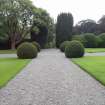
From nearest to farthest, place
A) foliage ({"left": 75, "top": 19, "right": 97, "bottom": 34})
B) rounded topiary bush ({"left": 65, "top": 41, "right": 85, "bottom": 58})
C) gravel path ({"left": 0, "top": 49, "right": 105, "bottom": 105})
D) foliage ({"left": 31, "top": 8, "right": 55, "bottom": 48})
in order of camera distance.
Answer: gravel path ({"left": 0, "top": 49, "right": 105, "bottom": 105}) < rounded topiary bush ({"left": 65, "top": 41, "right": 85, "bottom": 58}) < foliage ({"left": 31, "top": 8, "right": 55, "bottom": 48}) < foliage ({"left": 75, "top": 19, "right": 97, "bottom": 34})

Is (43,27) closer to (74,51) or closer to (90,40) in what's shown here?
(90,40)

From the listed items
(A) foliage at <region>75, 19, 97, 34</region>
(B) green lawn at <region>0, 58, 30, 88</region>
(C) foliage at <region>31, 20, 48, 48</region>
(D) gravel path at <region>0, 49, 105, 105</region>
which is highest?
(A) foliage at <region>75, 19, 97, 34</region>

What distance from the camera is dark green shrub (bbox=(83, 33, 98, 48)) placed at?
143 ft

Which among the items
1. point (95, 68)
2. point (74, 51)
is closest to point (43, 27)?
point (74, 51)

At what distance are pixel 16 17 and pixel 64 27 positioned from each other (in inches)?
339

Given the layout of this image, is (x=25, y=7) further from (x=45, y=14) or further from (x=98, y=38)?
(x=98, y=38)

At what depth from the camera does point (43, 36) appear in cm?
4316

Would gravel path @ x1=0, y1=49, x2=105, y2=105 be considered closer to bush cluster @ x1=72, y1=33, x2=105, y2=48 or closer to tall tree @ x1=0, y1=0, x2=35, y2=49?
tall tree @ x1=0, y1=0, x2=35, y2=49

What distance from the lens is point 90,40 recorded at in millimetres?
43531

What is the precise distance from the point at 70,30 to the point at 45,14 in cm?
545

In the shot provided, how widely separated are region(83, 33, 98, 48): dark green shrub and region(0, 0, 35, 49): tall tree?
9260 mm

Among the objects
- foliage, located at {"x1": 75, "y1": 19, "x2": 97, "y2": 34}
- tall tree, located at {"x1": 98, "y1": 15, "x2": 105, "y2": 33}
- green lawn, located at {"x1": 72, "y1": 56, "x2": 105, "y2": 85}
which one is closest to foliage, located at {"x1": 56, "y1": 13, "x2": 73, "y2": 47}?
foliage, located at {"x1": 75, "y1": 19, "x2": 97, "y2": 34}

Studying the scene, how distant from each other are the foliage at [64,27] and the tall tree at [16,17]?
526cm

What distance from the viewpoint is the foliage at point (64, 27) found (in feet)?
142
